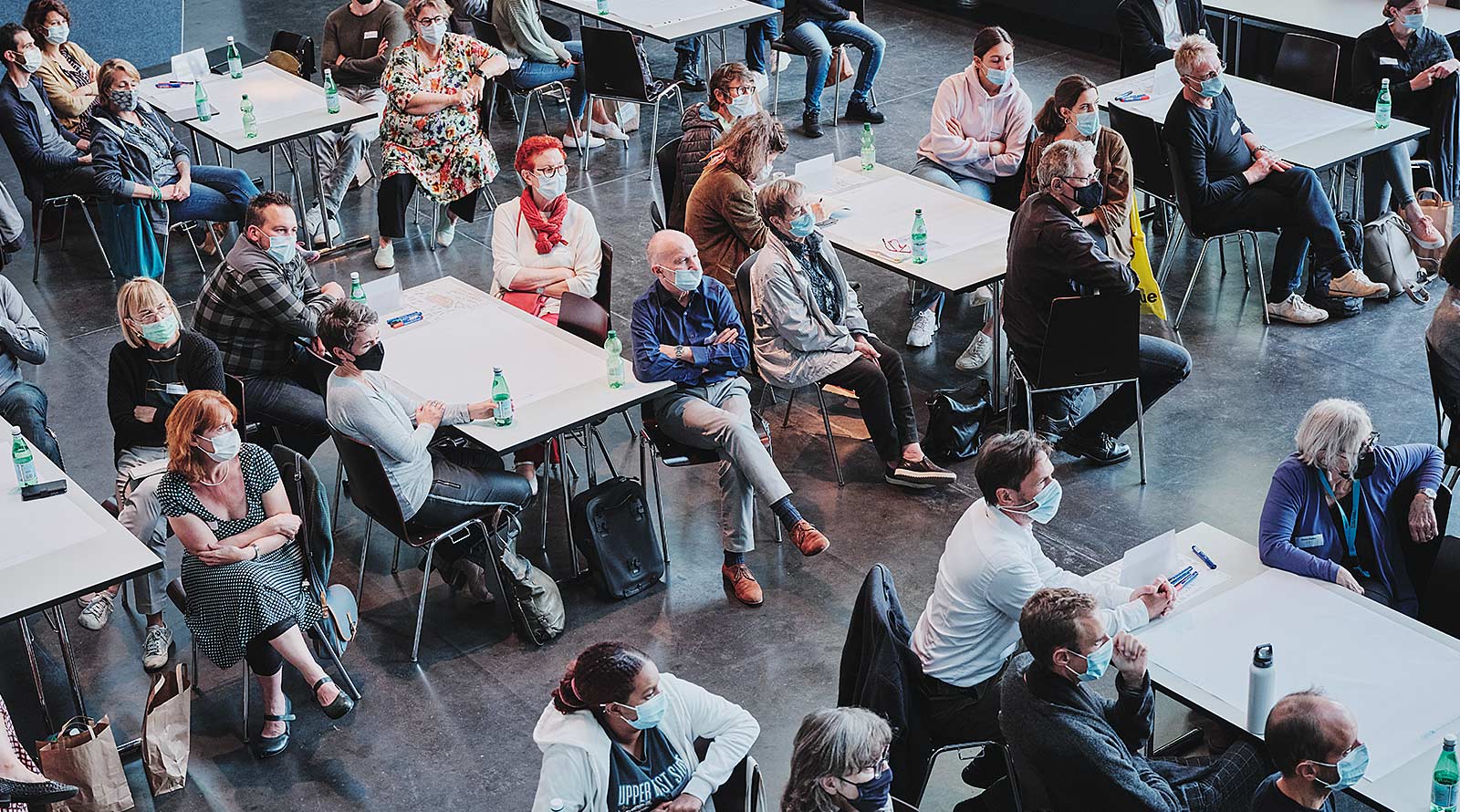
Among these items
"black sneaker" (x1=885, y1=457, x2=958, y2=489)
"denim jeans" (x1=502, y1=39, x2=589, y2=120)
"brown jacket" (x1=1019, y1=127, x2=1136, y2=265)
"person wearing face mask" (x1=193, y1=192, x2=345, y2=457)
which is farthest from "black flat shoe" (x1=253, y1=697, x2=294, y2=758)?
"denim jeans" (x1=502, y1=39, x2=589, y2=120)

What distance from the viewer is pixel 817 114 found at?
32.9ft

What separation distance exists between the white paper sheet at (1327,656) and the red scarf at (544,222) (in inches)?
131

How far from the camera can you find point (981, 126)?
25.2 feet

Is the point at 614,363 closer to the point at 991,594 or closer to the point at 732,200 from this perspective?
the point at 732,200

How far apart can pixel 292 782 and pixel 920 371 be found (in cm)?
342

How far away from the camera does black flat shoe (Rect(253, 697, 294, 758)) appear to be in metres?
5.02

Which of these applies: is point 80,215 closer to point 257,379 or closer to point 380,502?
point 257,379

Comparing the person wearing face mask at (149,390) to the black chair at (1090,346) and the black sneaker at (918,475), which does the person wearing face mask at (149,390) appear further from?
the black chair at (1090,346)

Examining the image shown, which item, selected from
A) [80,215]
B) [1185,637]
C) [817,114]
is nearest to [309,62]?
[80,215]

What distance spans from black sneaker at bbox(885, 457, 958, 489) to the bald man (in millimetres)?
621

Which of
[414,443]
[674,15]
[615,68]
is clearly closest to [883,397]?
[414,443]

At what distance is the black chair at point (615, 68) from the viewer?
9.23 m

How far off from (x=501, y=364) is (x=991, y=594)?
2399 millimetres

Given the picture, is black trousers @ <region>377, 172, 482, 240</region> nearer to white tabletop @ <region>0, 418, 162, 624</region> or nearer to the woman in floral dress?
the woman in floral dress
